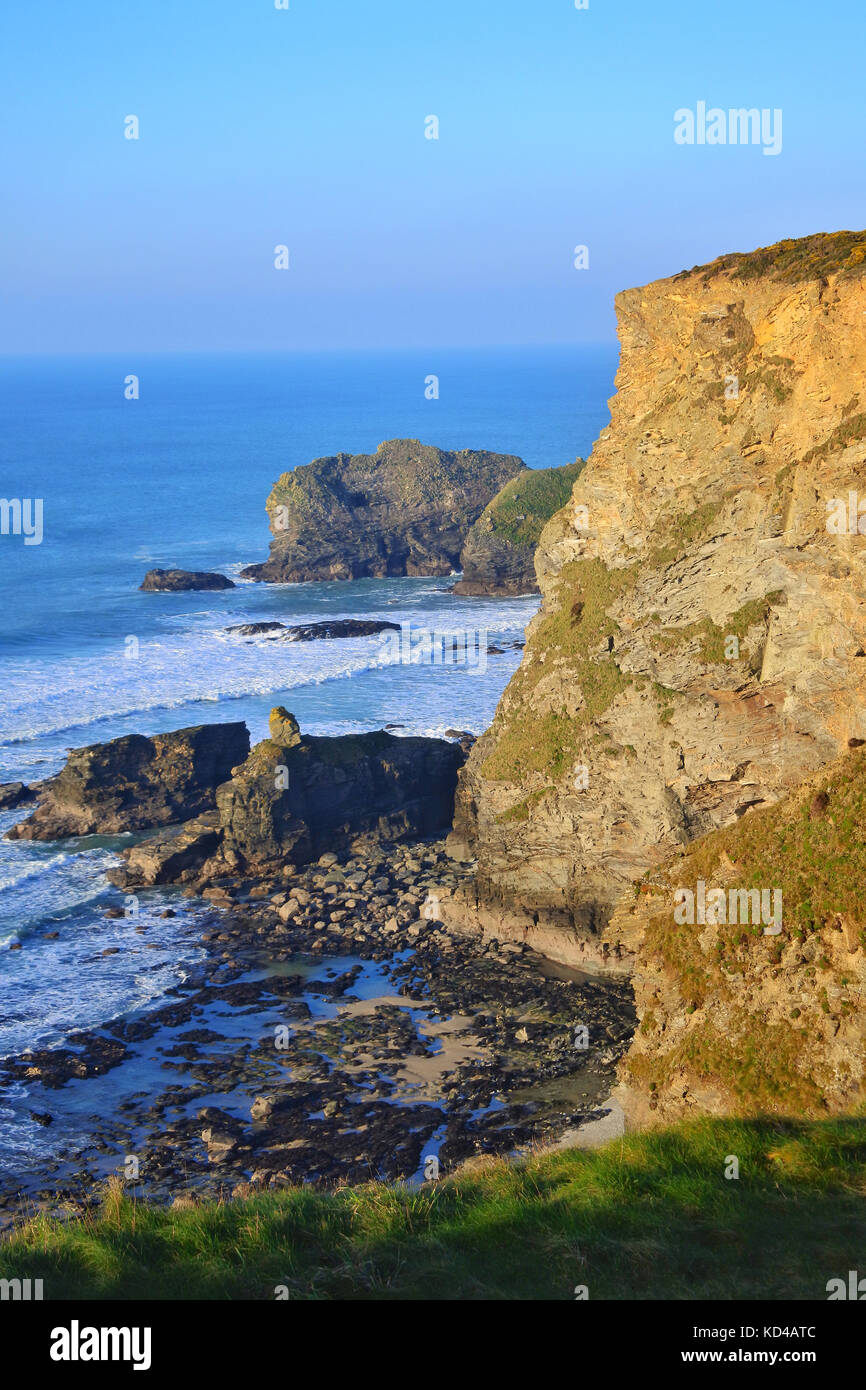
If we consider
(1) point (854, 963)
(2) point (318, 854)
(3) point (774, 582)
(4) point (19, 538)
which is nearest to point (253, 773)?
(2) point (318, 854)

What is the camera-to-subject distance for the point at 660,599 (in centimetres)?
3694

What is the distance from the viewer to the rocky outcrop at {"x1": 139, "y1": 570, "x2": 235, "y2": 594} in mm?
103312

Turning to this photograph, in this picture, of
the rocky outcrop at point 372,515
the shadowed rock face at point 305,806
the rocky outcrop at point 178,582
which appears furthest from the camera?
the rocky outcrop at point 372,515

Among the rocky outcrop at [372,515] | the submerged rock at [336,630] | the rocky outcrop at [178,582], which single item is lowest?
the submerged rock at [336,630]

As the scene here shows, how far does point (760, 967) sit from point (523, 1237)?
27.7 ft

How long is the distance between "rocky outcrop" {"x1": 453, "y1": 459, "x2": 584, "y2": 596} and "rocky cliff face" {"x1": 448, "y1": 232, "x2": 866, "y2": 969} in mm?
56356

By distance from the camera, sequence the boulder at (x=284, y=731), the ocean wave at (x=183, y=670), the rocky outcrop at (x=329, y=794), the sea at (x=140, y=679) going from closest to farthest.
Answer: the sea at (x=140, y=679)
the rocky outcrop at (x=329, y=794)
the boulder at (x=284, y=731)
the ocean wave at (x=183, y=670)

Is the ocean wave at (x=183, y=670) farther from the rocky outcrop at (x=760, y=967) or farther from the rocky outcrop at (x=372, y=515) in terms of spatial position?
the rocky outcrop at (x=760, y=967)

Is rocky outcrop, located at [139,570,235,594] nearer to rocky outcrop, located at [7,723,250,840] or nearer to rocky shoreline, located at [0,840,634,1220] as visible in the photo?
rocky outcrop, located at [7,723,250,840]

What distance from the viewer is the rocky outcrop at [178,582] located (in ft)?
339

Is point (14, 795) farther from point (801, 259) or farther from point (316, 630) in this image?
point (801, 259)

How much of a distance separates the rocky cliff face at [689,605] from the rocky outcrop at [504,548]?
185 ft

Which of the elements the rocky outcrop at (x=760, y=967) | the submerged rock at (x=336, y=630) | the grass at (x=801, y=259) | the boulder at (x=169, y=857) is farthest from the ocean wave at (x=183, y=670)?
the rocky outcrop at (x=760, y=967)

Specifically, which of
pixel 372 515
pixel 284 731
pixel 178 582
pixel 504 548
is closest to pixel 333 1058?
pixel 284 731
